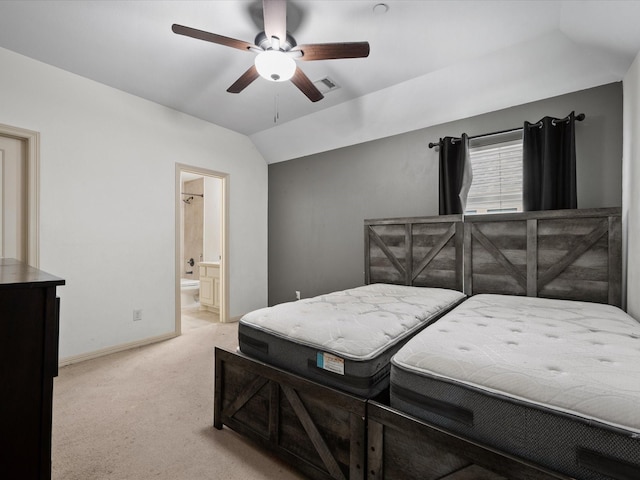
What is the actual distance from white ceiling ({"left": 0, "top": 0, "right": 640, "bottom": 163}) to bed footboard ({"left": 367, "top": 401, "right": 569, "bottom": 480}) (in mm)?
2368

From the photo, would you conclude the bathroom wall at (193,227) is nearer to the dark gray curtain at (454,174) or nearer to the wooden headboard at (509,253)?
the wooden headboard at (509,253)

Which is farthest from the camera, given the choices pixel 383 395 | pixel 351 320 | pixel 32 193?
pixel 32 193

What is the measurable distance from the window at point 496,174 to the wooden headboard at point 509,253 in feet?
1.04

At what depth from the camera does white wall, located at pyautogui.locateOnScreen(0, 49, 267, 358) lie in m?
2.79

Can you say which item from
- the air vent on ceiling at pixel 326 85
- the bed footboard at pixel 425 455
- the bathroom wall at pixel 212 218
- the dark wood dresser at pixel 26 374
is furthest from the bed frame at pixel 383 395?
the bathroom wall at pixel 212 218

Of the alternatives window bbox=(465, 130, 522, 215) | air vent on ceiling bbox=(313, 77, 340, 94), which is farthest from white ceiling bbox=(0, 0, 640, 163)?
window bbox=(465, 130, 522, 215)

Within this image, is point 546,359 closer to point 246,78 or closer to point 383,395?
point 383,395

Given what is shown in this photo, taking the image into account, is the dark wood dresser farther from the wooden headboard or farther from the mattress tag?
the wooden headboard

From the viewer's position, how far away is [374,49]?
260 cm

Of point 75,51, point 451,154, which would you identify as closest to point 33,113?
point 75,51

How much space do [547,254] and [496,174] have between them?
0.94 meters

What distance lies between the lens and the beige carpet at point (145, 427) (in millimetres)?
1601

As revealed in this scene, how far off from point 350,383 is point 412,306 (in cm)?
94

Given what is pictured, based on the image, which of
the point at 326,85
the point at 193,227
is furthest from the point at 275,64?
the point at 193,227
